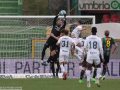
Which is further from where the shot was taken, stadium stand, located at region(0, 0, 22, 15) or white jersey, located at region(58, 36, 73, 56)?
stadium stand, located at region(0, 0, 22, 15)

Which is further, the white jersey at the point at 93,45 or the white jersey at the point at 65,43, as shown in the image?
the white jersey at the point at 65,43

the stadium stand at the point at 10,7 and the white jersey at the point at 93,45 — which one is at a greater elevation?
the stadium stand at the point at 10,7

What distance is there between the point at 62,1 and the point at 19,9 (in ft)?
45.4

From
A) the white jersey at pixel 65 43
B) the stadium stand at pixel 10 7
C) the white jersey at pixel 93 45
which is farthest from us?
the stadium stand at pixel 10 7

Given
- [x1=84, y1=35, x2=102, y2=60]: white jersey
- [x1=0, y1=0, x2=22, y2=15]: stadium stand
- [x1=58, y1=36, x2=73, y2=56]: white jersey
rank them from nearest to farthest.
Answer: [x1=84, y1=35, x2=102, y2=60]: white jersey, [x1=58, y1=36, x2=73, y2=56]: white jersey, [x1=0, y1=0, x2=22, y2=15]: stadium stand

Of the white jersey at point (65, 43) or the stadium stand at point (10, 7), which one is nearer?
the white jersey at point (65, 43)

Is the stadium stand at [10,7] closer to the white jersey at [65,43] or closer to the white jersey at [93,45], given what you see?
the white jersey at [65,43]

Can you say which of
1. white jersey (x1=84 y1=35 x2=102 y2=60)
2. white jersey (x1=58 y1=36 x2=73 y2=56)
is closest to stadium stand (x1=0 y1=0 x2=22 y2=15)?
white jersey (x1=58 y1=36 x2=73 y2=56)

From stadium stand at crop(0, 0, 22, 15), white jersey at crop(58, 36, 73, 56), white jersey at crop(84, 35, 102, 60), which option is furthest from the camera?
stadium stand at crop(0, 0, 22, 15)

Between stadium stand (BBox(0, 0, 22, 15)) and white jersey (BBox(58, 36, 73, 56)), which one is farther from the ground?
stadium stand (BBox(0, 0, 22, 15))

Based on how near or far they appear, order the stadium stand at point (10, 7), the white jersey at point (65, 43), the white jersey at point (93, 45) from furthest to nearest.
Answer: the stadium stand at point (10, 7) → the white jersey at point (65, 43) → the white jersey at point (93, 45)

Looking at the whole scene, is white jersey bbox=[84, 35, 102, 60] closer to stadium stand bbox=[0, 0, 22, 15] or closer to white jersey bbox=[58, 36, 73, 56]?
white jersey bbox=[58, 36, 73, 56]

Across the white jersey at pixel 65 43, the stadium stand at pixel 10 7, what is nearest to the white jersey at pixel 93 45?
the white jersey at pixel 65 43

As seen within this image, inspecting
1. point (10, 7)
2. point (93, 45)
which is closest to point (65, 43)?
point (93, 45)
